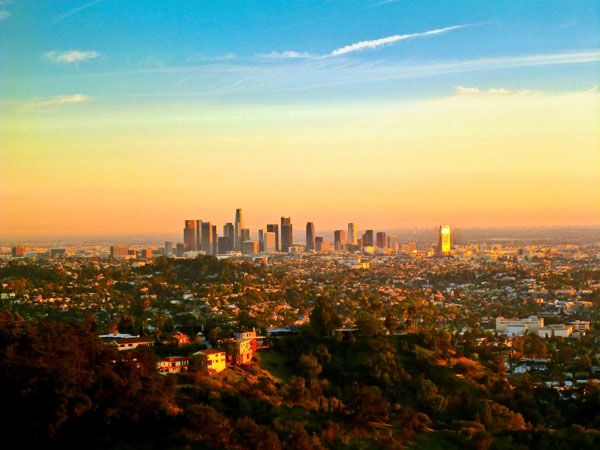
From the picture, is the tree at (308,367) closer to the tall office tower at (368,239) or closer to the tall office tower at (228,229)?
the tall office tower at (228,229)

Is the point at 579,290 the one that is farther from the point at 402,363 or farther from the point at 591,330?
the point at 402,363

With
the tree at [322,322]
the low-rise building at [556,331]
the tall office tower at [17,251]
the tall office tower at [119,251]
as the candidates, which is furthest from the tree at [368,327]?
the tall office tower at [119,251]

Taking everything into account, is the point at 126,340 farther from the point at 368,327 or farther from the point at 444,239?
the point at 444,239

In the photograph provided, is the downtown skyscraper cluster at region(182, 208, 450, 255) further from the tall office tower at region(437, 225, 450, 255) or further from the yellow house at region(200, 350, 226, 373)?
the yellow house at region(200, 350, 226, 373)

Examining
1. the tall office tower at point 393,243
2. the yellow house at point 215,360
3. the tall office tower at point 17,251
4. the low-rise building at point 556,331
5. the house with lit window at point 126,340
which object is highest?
the tall office tower at point 17,251

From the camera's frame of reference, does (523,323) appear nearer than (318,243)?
Yes

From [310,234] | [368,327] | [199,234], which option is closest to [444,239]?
[310,234]

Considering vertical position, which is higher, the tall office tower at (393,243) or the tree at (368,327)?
the tall office tower at (393,243)
